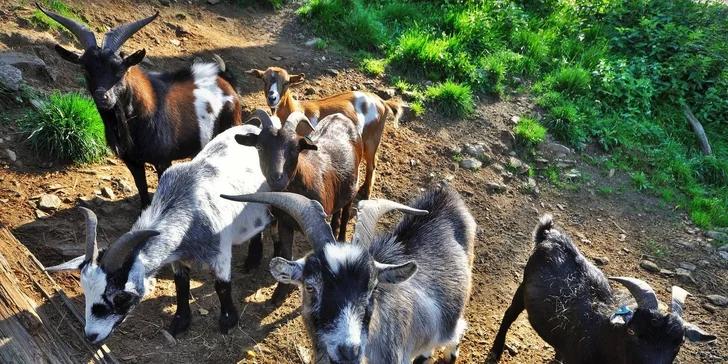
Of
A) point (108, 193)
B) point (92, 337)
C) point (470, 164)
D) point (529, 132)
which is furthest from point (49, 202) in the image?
point (529, 132)

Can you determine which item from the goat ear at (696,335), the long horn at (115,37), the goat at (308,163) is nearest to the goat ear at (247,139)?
the goat at (308,163)

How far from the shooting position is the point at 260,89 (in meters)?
7.76

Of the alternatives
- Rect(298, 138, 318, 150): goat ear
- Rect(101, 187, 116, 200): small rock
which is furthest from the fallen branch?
Rect(101, 187, 116, 200): small rock

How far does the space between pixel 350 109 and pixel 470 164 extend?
1.88 metres

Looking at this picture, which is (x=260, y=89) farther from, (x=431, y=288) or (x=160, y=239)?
(x=431, y=288)

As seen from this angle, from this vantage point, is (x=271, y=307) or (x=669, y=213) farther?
(x=669, y=213)

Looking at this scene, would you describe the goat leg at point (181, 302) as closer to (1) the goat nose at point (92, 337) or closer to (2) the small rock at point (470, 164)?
(1) the goat nose at point (92, 337)

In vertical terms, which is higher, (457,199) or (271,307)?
(457,199)

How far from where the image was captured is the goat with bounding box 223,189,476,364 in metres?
3.19

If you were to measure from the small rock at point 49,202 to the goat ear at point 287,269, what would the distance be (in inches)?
127

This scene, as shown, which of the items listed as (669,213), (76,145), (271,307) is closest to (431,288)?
(271,307)

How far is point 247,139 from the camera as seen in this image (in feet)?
15.7

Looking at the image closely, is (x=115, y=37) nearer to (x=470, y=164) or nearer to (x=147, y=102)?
(x=147, y=102)

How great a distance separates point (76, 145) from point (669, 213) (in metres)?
7.39
